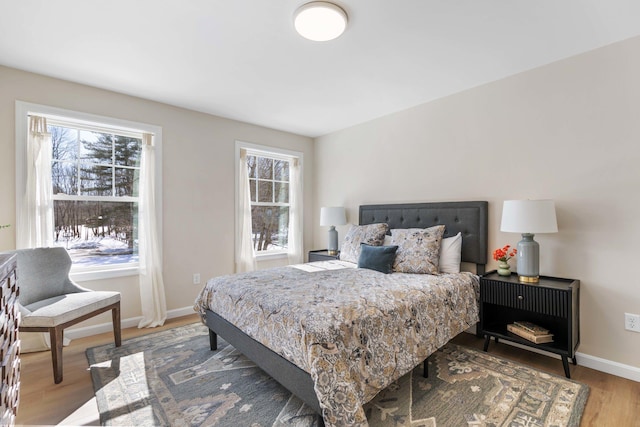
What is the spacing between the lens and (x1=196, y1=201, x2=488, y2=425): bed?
4.97ft

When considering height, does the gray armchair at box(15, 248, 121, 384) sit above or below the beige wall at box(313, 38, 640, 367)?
below

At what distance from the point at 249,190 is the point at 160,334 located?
2034 mm

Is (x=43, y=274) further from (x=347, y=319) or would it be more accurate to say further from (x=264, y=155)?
(x=264, y=155)

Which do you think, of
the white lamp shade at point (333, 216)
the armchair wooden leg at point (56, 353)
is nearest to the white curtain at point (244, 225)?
the white lamp shade at point (333, 216)

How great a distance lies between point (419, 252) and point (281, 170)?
2654mm

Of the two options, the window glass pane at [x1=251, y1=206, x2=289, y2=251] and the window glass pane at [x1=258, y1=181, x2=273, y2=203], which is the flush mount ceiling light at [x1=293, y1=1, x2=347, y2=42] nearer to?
the window glass pane at [x1=258, y1=181, x2=273, y2=203]

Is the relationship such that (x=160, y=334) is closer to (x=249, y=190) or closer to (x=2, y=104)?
(x=249, y=190)

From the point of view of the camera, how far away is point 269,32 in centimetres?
214

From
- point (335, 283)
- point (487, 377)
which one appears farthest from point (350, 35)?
point (487, 377)

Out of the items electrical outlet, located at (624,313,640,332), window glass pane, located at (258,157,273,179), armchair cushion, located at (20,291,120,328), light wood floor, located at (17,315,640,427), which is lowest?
light wood floor, located at (17,315,640,427)

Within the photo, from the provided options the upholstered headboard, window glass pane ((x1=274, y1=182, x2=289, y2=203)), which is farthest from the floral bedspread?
window glass pane ((x1=274, y1=182, x2=289, y2=203))

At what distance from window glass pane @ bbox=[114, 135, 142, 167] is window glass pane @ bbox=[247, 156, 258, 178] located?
4.52 feet

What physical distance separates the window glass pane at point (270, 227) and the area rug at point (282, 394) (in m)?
2.04

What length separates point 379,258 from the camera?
9.61 ft
